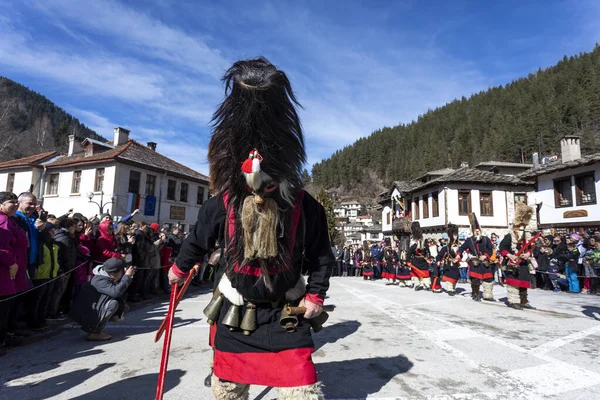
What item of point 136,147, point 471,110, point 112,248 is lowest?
point 112,248

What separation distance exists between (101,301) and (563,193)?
27.1 m

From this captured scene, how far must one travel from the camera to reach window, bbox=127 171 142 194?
2483 cm

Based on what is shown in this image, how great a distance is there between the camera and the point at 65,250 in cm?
631

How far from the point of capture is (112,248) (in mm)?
7414

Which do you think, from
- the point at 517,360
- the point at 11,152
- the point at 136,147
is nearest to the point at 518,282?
the point at 517,360

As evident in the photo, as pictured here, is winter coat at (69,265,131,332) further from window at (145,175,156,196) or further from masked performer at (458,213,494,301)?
window at (145,175,156,196)

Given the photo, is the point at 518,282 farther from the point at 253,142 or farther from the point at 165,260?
the point at 165,260

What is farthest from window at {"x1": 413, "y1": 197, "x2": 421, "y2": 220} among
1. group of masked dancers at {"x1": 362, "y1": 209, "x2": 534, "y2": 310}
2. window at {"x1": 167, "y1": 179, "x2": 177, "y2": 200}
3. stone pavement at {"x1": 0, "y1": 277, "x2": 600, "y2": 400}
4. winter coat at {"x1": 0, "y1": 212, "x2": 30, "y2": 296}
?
winter coat at {"x1": 0, "y1": 212, "x2": 30, "y2": 296}

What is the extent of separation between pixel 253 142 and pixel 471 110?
119876mm

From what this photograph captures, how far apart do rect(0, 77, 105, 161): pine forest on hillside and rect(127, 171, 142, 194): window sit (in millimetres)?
9384

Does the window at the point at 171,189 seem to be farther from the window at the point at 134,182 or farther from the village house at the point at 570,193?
the village house at the point at 570,193

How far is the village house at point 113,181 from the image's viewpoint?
24031 mm

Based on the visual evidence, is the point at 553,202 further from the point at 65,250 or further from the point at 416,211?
the point at 65,250

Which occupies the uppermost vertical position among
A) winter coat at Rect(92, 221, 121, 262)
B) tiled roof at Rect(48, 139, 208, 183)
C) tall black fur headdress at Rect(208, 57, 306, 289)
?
tiled roof at Rect(48, 139, 208, 183)
